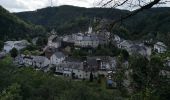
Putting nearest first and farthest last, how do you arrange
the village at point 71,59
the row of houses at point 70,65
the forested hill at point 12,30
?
the village at point 71,59 < the row of houses at point 70,65 < the forested hill at point 12,30

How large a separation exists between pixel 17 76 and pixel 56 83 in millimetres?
2867

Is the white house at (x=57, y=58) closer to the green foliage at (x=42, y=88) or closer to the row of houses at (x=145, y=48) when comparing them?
the row of houses at (x=145, y=48)

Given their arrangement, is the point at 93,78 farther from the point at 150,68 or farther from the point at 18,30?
the point at 18,30

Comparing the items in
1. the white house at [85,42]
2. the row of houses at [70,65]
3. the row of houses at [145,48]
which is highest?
the white house at [85,42]

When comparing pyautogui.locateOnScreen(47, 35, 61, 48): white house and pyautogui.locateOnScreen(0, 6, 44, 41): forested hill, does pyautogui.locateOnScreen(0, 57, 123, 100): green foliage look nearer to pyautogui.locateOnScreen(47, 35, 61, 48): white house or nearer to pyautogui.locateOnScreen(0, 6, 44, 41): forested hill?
pyautogui.locateOnScreen(47, 35, 61, 48): white house

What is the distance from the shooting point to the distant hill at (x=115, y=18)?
145 inches

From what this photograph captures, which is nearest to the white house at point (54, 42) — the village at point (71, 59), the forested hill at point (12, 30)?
the village at point (71, 59)

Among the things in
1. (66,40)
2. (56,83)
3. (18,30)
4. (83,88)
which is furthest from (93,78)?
(18,30)

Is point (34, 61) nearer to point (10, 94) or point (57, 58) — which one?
point (57, 58)

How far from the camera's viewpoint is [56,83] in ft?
94.3

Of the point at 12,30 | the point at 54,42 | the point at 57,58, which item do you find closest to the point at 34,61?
the point at 57,58

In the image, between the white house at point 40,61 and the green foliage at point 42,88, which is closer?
the green foliage at point 42,88

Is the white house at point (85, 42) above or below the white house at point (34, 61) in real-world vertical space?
above

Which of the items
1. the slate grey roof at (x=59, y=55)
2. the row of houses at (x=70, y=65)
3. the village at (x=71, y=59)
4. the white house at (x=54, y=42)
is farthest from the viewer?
the white house at (x=54, y=42)
